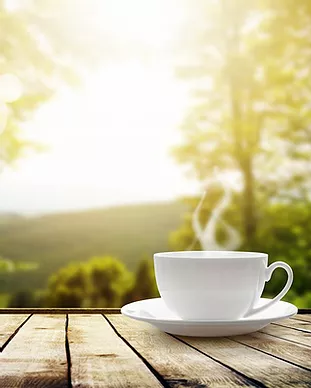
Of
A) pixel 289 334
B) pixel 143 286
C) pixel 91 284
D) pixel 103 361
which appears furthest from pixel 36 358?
pixel 91 284

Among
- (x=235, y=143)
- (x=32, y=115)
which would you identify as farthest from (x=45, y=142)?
(x=235, y=143)

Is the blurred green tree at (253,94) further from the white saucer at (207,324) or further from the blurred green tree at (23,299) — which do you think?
the white saucer at (207,324)

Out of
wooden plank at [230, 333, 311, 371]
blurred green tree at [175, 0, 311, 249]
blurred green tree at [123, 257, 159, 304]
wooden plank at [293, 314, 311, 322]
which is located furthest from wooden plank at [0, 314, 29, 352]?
blurred green tree at [175, 0, 311, 249]

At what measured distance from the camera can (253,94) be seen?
4.93m

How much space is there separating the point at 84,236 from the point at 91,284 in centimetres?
47

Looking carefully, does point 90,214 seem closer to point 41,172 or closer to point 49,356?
point 41,172

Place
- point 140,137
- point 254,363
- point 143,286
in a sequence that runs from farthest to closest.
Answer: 1. point 140,137
2. point 143,286
3. point 254,363

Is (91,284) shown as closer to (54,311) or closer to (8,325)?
(54,311)

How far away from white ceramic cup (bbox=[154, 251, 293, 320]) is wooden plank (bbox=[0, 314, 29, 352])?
0.60 feet

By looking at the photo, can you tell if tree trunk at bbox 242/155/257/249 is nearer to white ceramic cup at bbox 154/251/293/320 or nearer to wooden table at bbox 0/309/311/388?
wooden table at bbox 0/309/311/388

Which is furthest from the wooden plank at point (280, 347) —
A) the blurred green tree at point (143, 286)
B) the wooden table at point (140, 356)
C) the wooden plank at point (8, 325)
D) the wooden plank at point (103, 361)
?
the blurred green tree at point (143, 286)

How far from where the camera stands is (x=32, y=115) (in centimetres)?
486

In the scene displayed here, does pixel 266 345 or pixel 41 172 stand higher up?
pixel 41 172

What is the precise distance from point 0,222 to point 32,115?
921 mm
